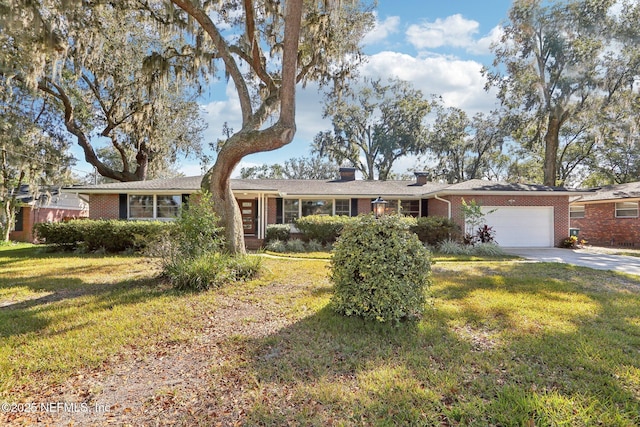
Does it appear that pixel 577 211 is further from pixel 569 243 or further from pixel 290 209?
pixel 290 209

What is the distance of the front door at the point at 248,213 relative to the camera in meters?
15.1

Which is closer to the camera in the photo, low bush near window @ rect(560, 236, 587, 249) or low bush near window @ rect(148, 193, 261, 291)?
low bush near window @ rect(148, 193, 261, 291)

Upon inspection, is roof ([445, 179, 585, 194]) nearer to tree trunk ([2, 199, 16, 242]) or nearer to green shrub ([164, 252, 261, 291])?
green shrub ([164, 252, 261, 291])

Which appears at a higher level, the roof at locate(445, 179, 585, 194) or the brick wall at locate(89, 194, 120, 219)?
the roof at locate(445, 179, 585, 194)

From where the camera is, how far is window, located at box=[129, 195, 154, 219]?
13.9 m

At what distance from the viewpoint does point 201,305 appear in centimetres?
516

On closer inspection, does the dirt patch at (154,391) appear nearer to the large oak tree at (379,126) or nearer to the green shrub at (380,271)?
the green shrub at (380,271)

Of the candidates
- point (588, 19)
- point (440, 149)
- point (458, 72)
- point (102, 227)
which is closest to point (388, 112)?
point (440, 149)

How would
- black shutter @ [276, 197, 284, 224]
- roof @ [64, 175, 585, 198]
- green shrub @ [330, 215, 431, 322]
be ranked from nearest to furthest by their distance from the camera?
green shrub @ [330, 215, 431, 322]
roof @ [64, 175, 585, 198]
black shutter @ [276, 197, 284, 224]

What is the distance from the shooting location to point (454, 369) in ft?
10.4

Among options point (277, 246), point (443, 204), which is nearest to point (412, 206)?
point (443, 204)

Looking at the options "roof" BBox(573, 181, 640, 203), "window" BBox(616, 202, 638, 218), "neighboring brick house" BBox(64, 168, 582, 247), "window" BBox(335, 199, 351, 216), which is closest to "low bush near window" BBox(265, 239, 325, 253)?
"neighboring brick house" BBox(64, 168, 582, 247)

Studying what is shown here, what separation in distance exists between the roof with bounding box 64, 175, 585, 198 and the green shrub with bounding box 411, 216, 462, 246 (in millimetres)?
1500

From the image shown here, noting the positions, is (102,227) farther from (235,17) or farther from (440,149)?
(440,149)
